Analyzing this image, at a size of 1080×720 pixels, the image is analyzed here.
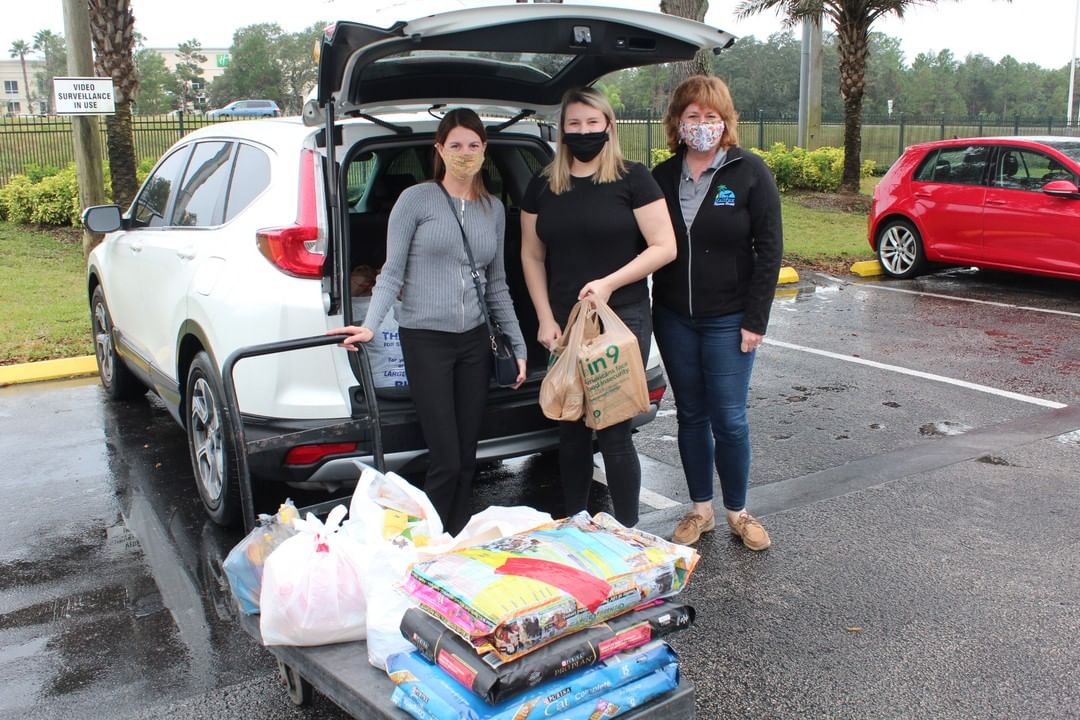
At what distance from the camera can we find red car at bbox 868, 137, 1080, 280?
10.4 m

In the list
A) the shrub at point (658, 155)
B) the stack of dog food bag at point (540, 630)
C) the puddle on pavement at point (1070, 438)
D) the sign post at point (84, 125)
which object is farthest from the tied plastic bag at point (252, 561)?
the shrub at point (658, 155)

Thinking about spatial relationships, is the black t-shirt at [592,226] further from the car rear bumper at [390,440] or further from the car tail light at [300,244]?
the car tail light at [300,244]

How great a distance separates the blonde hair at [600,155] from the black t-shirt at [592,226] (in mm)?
30

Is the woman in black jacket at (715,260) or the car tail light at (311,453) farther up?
the woman in black jacket at (715,260)

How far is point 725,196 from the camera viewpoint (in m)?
4.08

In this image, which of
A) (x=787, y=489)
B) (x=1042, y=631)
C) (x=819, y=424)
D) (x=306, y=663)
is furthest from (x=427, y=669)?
(x=819, y=424)

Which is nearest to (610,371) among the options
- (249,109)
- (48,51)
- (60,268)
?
(60,268)

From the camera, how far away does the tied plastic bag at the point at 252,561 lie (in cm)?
308

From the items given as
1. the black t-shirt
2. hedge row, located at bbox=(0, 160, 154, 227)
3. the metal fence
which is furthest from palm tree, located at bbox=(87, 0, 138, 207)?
the black t-shirt

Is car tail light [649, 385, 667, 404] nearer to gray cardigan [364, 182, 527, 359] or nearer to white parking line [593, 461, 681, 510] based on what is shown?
white parking line [593, 461, 681, 510]

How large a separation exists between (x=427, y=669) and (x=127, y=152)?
36.3ft

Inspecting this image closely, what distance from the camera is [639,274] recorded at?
3910 millimetres

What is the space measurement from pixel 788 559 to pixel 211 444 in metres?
2.54

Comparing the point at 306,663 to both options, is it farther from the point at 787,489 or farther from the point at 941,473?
the point at 941,473
